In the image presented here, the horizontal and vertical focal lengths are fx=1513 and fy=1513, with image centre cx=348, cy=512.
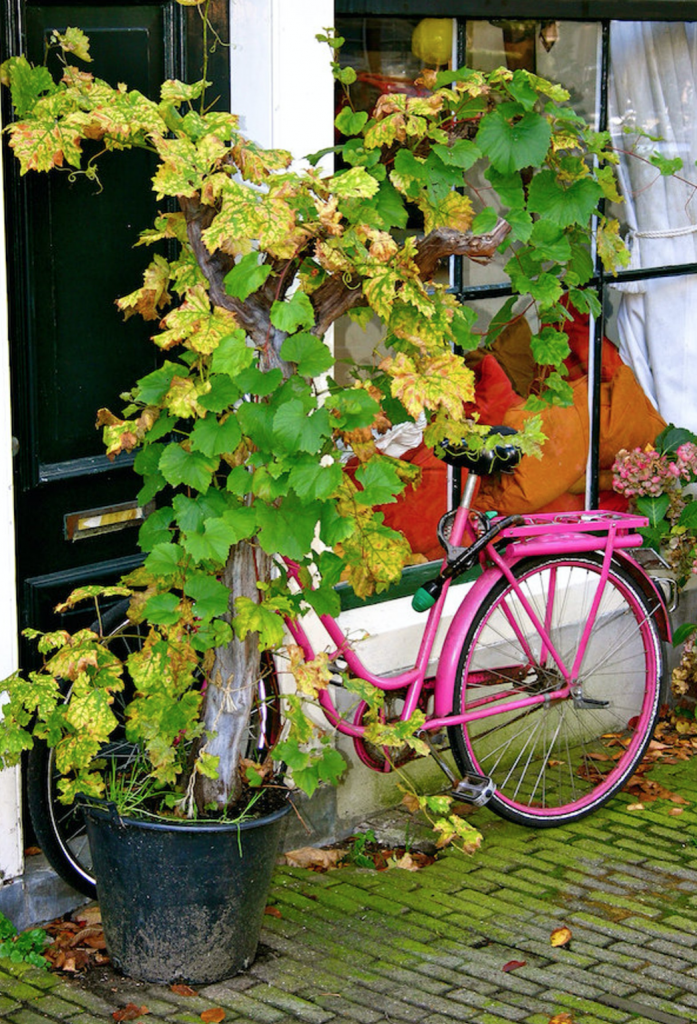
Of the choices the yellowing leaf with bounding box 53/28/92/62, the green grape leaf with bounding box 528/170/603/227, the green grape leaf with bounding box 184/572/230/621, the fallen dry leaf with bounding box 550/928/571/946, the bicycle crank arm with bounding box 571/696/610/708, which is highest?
the yellowing leaf with bounding box 53/28/92/62

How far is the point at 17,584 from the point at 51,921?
100 centimetres

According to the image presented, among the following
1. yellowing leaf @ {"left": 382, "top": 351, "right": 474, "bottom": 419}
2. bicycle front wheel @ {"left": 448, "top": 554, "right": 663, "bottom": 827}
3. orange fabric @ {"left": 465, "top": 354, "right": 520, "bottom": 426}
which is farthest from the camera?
orange fabric @ {"left": 465, "top": 354, "right": 520, "bottom": 426}

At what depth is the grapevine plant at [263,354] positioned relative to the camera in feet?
12.0

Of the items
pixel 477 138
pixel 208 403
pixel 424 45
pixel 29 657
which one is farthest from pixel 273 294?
pixel 424 45

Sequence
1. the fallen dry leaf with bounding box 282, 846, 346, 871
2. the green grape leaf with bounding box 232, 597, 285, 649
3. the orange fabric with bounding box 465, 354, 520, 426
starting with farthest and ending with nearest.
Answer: the orange fabric with bounding box 465, 354, 520, 426, the fallen dry leaf with bounding box 282, 846, 346, 871, the green grape leaf with bounding box 232, 597, 285, 649

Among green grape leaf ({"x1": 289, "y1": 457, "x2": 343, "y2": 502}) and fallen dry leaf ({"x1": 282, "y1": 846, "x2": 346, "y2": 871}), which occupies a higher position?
green grape leaf ({"x1": 289, "y1": 457, "x2": 343, "y2": 502})

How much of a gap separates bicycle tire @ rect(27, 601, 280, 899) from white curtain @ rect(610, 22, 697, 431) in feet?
8.73

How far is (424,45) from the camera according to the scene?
17.2 ft

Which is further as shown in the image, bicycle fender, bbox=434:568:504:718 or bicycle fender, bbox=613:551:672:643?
bicycle fender, bbox=613:551:672:643

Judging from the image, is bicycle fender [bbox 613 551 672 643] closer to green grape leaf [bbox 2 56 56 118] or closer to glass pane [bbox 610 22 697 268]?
glass pane [bbox 610 22 697 268]

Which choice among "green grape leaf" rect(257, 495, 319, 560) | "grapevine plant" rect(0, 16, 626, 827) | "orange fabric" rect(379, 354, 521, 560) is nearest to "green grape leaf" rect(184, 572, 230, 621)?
"grapevine plant" rect(0, 16, 626, 827)

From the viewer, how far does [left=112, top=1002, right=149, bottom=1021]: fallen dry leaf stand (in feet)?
12.9

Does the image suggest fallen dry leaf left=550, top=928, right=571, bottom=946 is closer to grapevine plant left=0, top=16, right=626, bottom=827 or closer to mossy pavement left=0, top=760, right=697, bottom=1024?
mossy pavement left=0, top=760, right=697, bottom=1024

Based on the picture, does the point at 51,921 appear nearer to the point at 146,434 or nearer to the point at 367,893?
the point at 367,893
